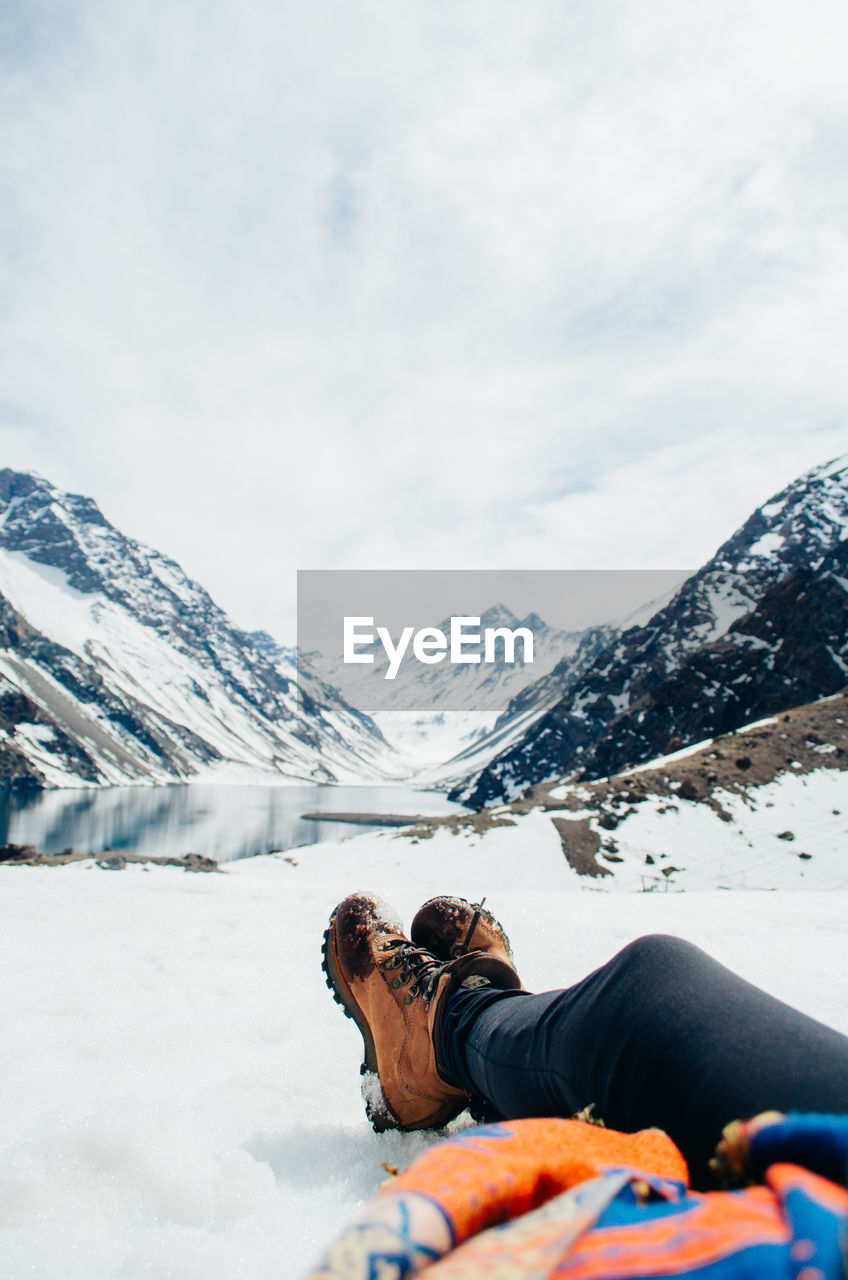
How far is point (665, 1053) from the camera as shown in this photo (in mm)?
1505

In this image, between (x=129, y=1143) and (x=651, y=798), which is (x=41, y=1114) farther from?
(x=651, y=798)

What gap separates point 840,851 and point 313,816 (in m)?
77.1

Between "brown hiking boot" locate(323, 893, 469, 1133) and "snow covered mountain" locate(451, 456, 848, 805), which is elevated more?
"snow covered mountain" locate(451, 456, 848, 805)

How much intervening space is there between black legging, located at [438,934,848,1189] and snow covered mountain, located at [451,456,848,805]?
159 ft

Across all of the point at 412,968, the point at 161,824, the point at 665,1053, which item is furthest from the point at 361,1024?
the point at 161,824

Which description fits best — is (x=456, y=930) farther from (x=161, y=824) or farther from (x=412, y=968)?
(x=161, y=824)

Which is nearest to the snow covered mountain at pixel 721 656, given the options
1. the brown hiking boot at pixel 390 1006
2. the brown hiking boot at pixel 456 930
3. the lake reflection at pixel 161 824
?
the lake reflection at pixel 161 824

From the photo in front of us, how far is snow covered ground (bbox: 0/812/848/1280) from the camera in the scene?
174 centimetres

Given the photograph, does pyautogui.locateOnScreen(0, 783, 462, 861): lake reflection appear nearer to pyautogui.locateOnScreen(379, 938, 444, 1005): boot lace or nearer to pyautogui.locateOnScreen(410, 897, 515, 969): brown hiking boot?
pyautogui.locateOnScreen(410, 897, 515, 969): brown hiking boot

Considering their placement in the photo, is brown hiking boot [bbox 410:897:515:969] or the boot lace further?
brown hiking boot [bbox 410:897:515:969]

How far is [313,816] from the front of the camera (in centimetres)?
8825

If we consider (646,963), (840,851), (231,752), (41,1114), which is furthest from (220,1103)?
(231,752)

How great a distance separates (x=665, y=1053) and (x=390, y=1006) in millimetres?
1484

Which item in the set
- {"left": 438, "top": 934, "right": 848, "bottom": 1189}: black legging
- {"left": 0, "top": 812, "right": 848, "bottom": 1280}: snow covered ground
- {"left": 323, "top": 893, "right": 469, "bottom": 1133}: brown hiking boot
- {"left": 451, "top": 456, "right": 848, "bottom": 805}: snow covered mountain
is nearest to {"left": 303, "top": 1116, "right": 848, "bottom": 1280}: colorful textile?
{"left": 438, "top": 934, "right": 848, "bottom": 1189}: black legging
